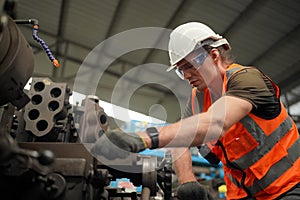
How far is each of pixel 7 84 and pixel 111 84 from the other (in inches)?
220

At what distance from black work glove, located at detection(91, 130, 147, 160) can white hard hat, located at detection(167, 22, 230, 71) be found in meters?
0.70

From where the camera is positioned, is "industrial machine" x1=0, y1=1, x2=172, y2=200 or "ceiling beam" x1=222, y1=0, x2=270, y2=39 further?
"ceiling beam" x1=222, y1=0, x2=270, y2=39

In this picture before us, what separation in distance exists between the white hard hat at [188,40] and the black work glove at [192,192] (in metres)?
0.59

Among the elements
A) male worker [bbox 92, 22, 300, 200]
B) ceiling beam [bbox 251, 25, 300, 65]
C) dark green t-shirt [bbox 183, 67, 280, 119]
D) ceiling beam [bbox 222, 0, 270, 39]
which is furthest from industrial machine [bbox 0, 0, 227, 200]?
ceiling beam [bbox 251, 25, 300, 65]

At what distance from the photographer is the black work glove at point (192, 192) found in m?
1.37

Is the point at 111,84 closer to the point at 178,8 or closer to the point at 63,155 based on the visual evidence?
the point at 178,8

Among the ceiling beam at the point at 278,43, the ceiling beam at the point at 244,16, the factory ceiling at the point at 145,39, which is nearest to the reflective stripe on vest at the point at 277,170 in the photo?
the factory ceiling at the point at 145,39

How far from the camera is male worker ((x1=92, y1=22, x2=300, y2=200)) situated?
3.15 ft

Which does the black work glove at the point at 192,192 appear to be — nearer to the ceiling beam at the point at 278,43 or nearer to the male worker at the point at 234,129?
→ the male worker at the point at 234,129

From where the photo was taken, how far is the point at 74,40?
5.47 m

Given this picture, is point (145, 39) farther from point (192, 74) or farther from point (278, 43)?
point (192, 74)

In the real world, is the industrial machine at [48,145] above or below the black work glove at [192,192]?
above

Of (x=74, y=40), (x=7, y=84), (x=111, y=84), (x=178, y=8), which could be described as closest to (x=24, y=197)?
(x=7, y=84)

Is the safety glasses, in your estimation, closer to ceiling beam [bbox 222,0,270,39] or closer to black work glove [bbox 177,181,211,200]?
black work glove [bbox 177,181,211,200]
